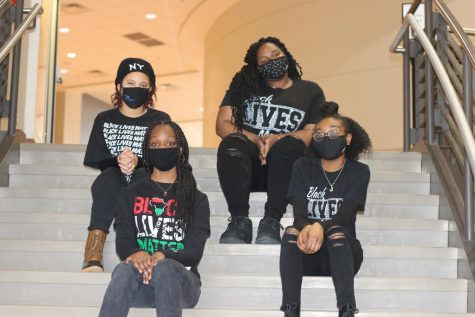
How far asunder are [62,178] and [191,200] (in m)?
1.37

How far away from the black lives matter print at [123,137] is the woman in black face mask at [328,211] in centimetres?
77

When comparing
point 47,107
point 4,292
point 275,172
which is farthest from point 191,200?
point 47,107

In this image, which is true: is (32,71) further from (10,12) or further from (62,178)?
(62,178)

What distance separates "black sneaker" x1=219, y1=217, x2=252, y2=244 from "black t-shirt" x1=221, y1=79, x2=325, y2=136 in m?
0.62

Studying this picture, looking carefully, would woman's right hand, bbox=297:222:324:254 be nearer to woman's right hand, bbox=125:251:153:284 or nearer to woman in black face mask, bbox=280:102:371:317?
woman in black face mask, bbox=280:102:371:317

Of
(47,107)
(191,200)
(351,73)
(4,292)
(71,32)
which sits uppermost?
(71,32)

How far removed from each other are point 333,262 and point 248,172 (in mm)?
839

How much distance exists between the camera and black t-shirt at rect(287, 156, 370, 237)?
128 inches

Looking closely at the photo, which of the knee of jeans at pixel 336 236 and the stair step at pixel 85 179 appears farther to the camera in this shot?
the stair step at pixel 85 179

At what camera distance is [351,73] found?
26.6 ft

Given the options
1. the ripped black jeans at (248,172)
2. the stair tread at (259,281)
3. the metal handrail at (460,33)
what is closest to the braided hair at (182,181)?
the stair tread at (259,281)

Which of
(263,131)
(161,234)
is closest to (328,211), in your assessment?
(161,234)

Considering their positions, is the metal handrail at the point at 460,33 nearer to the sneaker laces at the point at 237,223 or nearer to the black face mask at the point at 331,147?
the black face mask at the point at 331,147

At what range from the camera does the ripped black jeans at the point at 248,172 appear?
3602 mm
